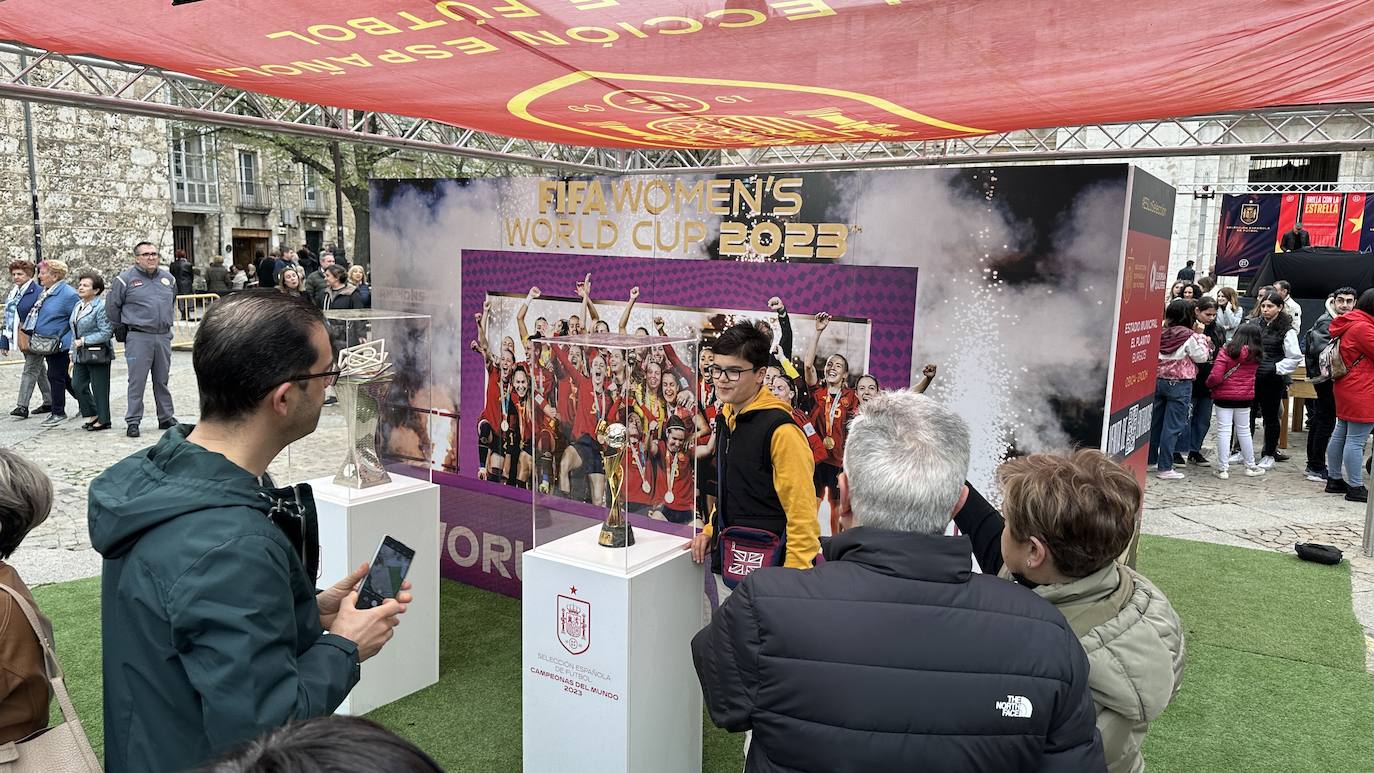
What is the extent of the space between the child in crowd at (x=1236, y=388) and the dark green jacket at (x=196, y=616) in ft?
28.6

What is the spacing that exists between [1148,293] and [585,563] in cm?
294

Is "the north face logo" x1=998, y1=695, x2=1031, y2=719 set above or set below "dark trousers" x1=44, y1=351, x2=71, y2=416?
above

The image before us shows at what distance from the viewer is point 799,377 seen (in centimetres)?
436

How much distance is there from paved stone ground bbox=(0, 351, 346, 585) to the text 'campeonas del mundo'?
1.67 meters

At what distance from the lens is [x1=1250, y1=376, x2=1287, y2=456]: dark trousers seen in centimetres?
872

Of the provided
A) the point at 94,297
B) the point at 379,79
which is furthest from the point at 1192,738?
the point at 94,297

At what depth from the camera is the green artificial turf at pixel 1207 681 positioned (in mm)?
3689

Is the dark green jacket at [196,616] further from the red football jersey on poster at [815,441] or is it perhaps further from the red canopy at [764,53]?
the red football jersey on poster at [815,441]

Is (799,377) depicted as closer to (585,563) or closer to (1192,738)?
(585,563)

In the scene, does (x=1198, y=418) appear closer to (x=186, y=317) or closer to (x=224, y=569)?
(x=224, y=569)

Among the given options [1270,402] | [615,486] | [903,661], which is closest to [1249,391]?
[1270,402]

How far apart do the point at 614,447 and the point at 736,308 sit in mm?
1440

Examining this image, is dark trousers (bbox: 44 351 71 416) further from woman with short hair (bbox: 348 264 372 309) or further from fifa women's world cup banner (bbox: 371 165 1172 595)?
fifa women's world cup banner (bbox: 371 165 1172 595)

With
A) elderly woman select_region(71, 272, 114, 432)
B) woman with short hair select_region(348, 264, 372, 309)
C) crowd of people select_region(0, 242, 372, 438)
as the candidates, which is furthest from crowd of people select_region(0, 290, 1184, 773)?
elderly woman select_region(71, 272, 114, 432)
